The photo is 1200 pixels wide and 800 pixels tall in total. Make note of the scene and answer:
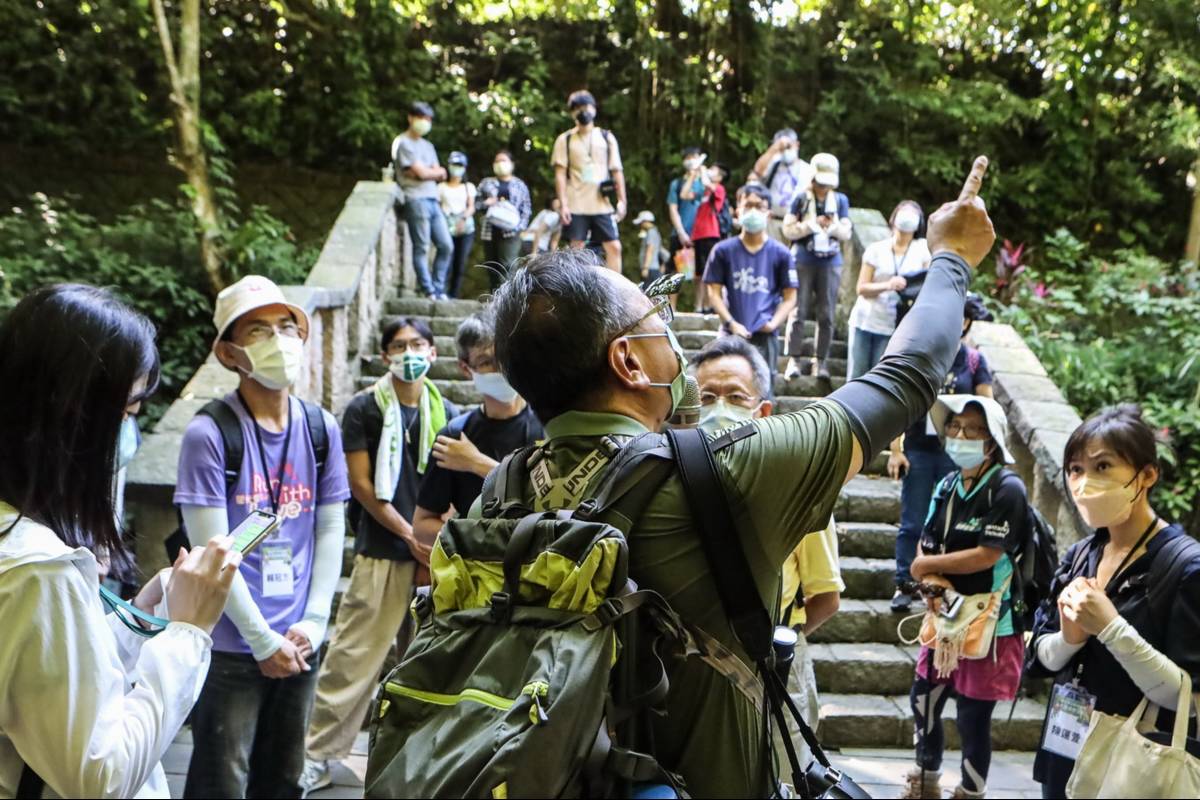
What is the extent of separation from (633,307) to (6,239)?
35.5 feet

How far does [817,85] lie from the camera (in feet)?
50.4

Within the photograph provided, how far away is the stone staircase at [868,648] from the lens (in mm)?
4805

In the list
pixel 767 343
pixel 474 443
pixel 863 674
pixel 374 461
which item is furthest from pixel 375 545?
pixel 767 343

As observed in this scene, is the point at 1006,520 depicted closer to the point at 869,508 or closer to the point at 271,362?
the point at 869,508

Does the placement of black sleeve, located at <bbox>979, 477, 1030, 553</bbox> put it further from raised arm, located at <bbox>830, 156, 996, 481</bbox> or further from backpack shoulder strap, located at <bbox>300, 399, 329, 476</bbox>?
backpack shoulder strap, located at <bbox>300, 399, 329, 476</bbox>

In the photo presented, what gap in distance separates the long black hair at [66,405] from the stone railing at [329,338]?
2.83 metres

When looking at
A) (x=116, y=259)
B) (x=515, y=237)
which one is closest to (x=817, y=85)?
(x=515, y=237)

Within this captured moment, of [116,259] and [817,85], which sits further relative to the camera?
[817,85]

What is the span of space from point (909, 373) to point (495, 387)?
2.45 metres

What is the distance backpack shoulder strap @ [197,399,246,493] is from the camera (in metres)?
2.90

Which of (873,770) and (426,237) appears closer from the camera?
(873,770)

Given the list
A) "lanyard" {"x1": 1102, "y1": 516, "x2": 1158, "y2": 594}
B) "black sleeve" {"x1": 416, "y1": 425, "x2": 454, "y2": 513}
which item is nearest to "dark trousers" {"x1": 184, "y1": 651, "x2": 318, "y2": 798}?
"black sleeve" {"x1": 416, "y1": 425, "x2": 454, "y2": 513}

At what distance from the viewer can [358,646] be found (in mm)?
4176

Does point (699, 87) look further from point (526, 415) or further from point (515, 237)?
point (526, 415)
